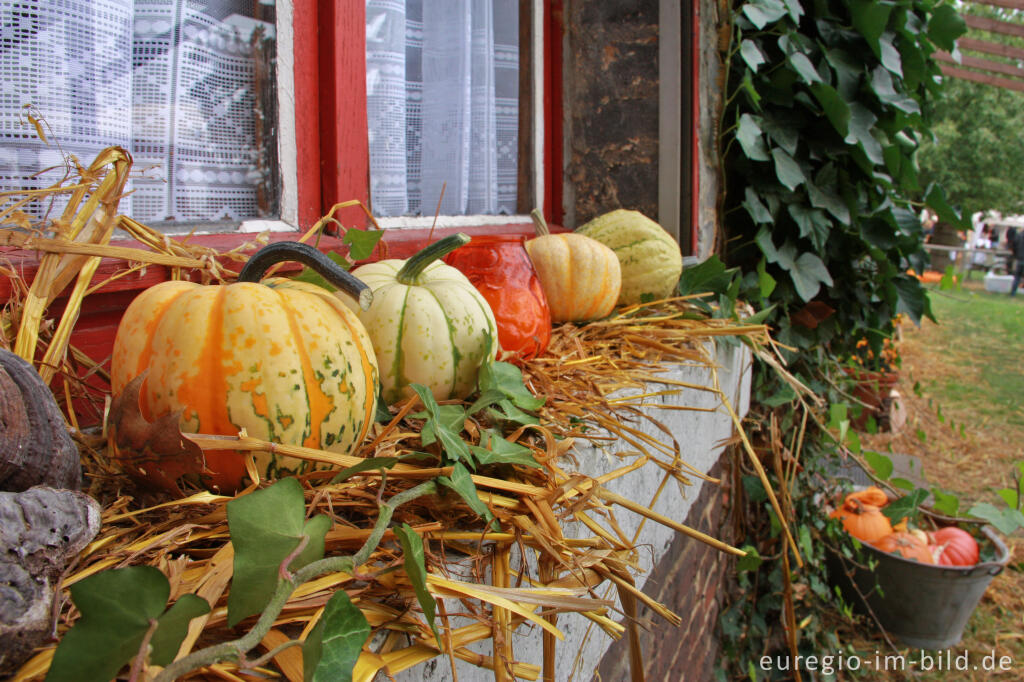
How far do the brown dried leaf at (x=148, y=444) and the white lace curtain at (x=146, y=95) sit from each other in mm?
612

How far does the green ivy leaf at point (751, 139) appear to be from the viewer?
2.60 metres

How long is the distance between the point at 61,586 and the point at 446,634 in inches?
13.1

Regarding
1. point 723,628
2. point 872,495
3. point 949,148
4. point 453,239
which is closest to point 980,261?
point 949,148

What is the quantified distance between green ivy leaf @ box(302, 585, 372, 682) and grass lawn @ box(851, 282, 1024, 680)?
3.25 meters

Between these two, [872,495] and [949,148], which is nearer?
[872,495]

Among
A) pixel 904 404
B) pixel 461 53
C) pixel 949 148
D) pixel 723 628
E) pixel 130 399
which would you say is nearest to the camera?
pixel 130 399

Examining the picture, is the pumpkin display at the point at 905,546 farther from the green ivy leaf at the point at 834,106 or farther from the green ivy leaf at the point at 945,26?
the green ivy leaf at the point at 945,26

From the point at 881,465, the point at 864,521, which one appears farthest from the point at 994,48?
the point at 881,465

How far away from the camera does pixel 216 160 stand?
1.43 metres

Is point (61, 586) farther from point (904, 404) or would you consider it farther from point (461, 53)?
point (904, 404)

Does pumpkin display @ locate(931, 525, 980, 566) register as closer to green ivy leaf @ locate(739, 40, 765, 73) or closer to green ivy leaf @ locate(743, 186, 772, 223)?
green ivy leaf @ locate(743, 186, 772, 223)

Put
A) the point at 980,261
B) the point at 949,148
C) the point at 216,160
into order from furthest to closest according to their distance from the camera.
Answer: the point at 980,261 < the point at 949,148 < the point at 216,160

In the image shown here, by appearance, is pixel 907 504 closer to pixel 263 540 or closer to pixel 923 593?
pixel 923 593

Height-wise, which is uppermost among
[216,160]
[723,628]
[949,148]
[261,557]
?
[949,148]
